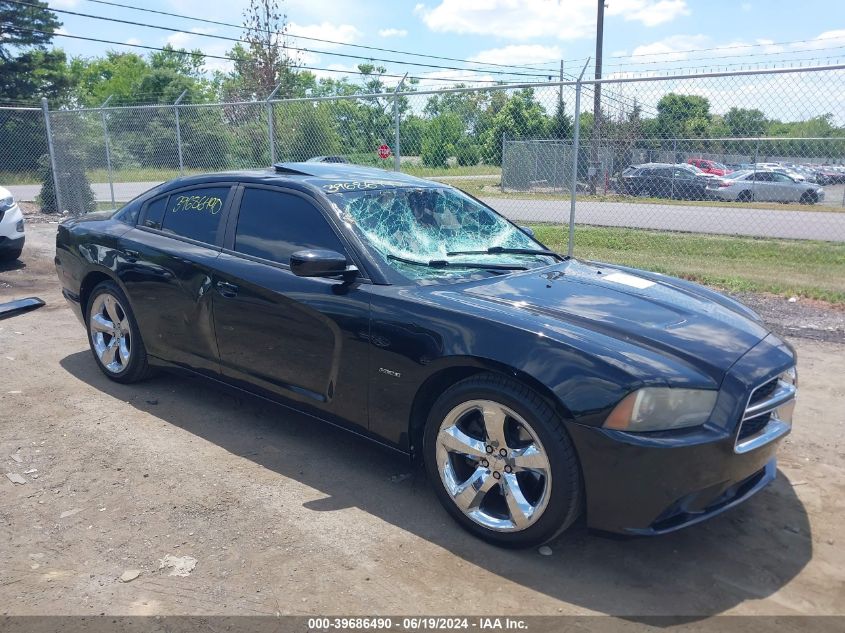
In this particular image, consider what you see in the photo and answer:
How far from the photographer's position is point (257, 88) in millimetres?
29750

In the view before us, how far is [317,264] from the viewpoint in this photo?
137 inches

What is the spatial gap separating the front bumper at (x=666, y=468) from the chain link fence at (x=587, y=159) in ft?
16.2

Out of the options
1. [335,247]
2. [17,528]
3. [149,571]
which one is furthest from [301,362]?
[17,528]

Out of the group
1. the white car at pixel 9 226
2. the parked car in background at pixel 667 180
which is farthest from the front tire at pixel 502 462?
the parked car in background at pixel 667 180

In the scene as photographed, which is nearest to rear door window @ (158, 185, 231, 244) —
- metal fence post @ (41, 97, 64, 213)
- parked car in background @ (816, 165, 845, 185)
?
parked car in background @ (816, 165, 845, 185)

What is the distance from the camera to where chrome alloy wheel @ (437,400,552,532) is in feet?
9.85

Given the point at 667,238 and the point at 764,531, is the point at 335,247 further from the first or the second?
Answer: the point at 667,238

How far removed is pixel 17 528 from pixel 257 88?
2884cm

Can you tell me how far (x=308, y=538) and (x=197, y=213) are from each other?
235cm

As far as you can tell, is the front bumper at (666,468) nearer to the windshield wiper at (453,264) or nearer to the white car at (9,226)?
the windshield wiper at (453,264)

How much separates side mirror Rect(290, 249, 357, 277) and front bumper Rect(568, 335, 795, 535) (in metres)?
1.40

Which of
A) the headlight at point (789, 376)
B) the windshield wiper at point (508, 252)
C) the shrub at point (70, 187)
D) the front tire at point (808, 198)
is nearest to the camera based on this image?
the headlight at point (789, 376)

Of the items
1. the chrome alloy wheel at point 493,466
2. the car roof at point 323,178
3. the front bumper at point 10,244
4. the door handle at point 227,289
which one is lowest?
the chrome alloy wheel at point 493,466

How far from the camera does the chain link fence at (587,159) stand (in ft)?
29.2
